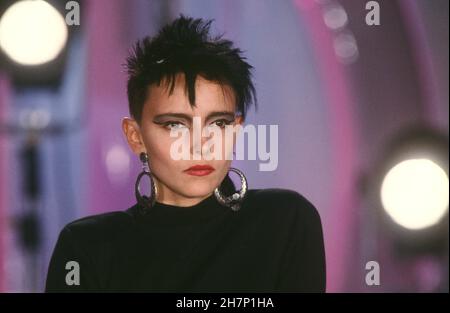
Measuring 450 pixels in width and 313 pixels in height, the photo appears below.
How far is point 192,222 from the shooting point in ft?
Result: 5.39

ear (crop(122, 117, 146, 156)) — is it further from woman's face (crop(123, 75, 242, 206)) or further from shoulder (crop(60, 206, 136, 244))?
shoulder (crop(60, 206, 136, 244))

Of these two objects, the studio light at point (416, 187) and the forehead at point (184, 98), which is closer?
the forehead at point (184, 98)

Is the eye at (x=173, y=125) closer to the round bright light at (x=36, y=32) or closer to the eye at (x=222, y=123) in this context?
the eye at (x=222, y=123)

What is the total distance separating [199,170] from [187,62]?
12.3 inches

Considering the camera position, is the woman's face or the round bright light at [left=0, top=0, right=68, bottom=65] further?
the round bright light at [left=0, top=0, right=68, bottom=65]

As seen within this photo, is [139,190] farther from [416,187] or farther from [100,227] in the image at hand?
[416,187]

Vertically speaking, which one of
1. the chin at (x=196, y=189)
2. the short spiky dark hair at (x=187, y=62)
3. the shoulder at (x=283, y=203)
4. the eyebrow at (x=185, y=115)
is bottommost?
the shoulder at (x=283, y=203)

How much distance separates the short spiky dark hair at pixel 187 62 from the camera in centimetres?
159

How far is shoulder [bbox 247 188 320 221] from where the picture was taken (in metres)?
1.65

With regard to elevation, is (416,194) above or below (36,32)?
below

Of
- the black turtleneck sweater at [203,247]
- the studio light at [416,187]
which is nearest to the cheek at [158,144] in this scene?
the black turtleneck sweater at [203,247]

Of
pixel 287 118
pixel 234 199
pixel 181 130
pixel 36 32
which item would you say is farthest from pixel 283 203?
pixel 36 32

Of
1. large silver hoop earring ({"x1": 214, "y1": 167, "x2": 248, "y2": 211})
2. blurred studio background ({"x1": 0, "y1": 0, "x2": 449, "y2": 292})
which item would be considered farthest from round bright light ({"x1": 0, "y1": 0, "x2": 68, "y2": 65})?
large silver hoop earring ({"x1": 214, "y1": 167, "x2": 248, "y2": 211})

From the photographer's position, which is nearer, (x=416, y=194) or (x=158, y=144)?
(x=158, y=144)
